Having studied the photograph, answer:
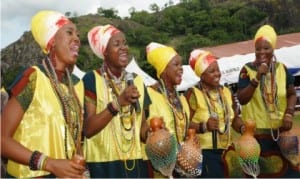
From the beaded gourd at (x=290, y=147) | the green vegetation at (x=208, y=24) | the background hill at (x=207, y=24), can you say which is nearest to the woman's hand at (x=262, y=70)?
the beaded gourd at (x=290, y=147)

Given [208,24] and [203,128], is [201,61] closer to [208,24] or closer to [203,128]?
[203,128]

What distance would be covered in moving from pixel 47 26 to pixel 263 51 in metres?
2.73

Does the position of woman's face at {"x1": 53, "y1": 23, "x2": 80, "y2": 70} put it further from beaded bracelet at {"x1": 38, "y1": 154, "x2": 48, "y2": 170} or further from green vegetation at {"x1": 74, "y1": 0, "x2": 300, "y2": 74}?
green vegetation at {"x1": 74, "y1": 0, "x2": 300, "y2": 74}

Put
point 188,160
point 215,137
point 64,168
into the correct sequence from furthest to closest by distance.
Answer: point 215,137 < point 188,160 < point 64,168

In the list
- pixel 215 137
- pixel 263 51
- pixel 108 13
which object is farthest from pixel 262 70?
pixel 108 13

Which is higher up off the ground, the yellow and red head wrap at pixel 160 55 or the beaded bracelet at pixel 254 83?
the yellow and red head wrap at pixel 160 55

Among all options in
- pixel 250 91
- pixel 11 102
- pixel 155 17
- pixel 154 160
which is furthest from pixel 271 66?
pixel 155 17

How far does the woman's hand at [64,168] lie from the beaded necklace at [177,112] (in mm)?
2013

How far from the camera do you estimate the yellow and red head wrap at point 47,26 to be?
3215 mm

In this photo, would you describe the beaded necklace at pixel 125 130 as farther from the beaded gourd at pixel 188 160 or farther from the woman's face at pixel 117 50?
the beaded gourd at pixel 188 160

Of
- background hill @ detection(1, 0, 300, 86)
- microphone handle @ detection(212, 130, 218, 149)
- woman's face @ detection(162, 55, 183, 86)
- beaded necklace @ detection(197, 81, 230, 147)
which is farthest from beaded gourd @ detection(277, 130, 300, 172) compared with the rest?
background hill @ detection(1, 0, 300, 86)

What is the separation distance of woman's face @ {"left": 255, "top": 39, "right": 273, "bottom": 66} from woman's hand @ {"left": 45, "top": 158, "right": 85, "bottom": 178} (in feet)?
10.1

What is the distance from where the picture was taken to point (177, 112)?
4.83 metres

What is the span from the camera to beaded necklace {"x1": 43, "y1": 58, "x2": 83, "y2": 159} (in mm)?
3064
